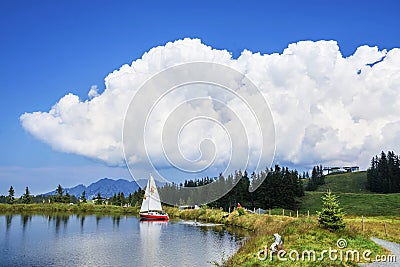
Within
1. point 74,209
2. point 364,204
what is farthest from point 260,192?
point 74,209

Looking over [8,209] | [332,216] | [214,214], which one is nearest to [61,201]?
[8,209]

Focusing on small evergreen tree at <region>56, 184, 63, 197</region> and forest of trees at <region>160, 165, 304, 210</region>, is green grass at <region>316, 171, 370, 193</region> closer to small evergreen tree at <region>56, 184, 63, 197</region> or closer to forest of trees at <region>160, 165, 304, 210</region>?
forest of trees at <region>160, 165, 304, 210</region>

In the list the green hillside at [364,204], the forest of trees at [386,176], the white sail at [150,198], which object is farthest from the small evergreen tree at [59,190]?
the forest of trees at [386,176]

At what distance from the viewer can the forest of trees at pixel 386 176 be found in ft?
454

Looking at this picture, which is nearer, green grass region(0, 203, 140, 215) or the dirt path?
the dirt path

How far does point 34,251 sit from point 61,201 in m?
107

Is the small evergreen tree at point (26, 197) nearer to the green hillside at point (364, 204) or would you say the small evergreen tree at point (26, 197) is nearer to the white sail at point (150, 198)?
the white sail at point (150, 198)

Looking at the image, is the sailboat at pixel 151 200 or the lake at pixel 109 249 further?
the sailboat at pixel 151 200

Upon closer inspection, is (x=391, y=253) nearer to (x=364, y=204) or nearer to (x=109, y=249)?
(x=109, y=249)

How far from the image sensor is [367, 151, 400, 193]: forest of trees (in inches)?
5448

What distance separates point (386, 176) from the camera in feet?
477

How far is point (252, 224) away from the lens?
219 feet

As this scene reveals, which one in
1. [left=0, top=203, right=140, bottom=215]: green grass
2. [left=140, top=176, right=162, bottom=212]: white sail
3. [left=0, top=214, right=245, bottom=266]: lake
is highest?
[left=140, top=176, right=162, bottom=212]: white sail

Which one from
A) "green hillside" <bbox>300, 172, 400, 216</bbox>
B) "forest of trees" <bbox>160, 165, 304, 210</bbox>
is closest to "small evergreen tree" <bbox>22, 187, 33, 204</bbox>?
"forest of trees" <bbox>160, 165, 304, 210</bbox>
